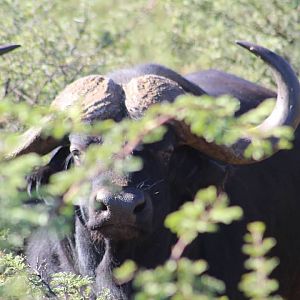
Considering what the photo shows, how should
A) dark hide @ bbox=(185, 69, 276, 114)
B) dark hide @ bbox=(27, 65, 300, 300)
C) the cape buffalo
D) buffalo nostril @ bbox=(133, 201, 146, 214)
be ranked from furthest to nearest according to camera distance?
dark hide @ bbox=(185, 69, 276, 114)
dark hide @ bbox=(27, 65, 300, 300)
the cape buffalo
buffalo nostril @ bbox=(133, 201, 146, 214)

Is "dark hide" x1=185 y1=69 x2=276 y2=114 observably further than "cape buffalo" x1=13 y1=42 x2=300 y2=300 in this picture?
Yes

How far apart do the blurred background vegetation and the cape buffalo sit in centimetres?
96

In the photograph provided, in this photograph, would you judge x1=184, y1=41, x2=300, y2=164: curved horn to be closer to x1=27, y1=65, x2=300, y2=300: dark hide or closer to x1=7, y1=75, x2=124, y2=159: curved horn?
x1=27, y1=65, x2=300, y2=300: dark hide

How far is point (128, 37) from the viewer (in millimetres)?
9297

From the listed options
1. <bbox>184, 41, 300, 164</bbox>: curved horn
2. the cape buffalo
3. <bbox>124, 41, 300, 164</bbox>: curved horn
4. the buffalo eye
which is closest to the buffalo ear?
the cape buffalo

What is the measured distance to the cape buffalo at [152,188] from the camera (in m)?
5.32

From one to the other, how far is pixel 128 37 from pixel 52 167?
366 cm

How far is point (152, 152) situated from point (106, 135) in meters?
2.69

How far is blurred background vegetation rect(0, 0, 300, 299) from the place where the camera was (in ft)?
25.5

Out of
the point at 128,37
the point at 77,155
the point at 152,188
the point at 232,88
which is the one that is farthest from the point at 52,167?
the point at 128,37

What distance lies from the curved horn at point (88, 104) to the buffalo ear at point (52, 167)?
0.14 ft

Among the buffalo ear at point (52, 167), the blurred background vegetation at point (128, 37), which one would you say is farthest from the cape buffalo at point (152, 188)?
the blurred background vegetation at point (128, 37)

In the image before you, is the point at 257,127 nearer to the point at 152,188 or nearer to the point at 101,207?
the point at 152,188

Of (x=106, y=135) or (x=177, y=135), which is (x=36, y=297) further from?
(x=177, y=135)
